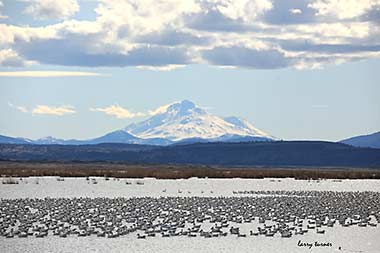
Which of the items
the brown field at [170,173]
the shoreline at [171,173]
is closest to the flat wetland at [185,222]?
the shoreline at [171,173]

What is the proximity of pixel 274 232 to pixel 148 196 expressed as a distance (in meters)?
15.2

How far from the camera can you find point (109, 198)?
1529 inches

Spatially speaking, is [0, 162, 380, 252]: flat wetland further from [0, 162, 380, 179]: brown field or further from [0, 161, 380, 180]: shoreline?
[0, 162, 380, 179]: brown field

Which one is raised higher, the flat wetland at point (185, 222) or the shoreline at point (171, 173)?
the shoreline at point (171, 173)

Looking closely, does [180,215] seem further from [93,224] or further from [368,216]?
[368,216]

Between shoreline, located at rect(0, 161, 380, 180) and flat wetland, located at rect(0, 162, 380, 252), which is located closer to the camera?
flat wetland, located at rect(0, 162, 380, 252)
